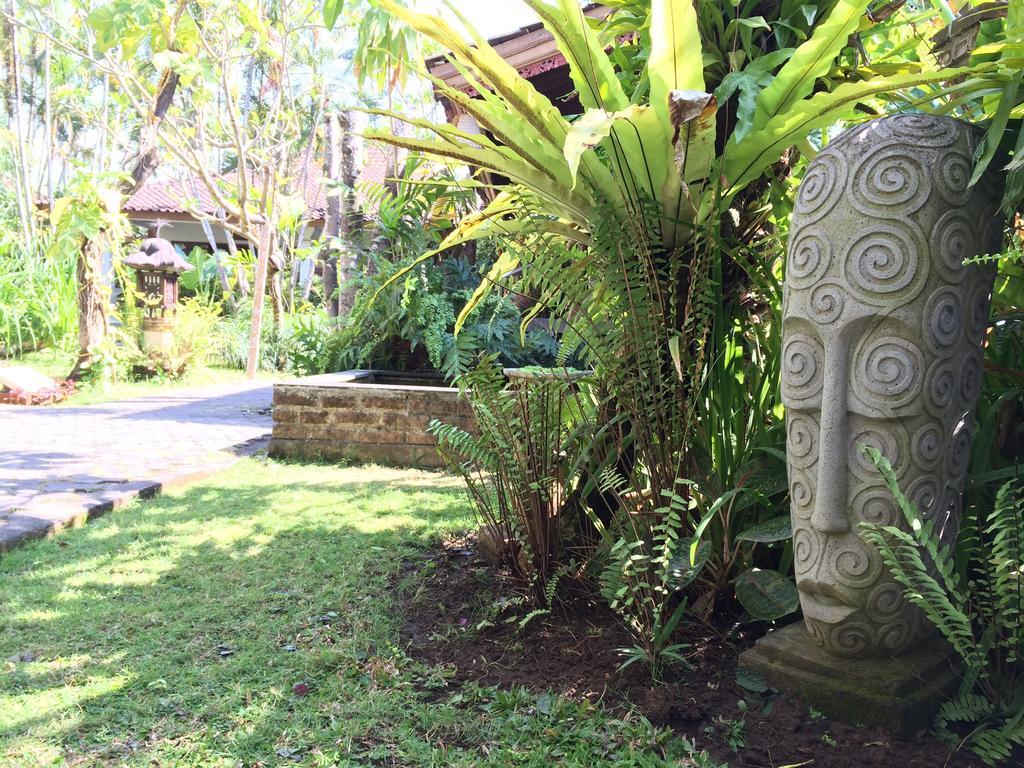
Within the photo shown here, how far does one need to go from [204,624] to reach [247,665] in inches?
17.3

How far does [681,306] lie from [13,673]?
7.64 ft

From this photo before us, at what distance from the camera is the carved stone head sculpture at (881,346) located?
5.51 ft

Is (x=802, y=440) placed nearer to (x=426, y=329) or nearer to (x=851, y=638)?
(x=851, y=638)

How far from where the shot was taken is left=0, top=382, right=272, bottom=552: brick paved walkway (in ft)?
13.6

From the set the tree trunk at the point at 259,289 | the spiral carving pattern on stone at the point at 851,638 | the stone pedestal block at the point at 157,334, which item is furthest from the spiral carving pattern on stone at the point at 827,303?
the stone pedestal block at the point at 157,334

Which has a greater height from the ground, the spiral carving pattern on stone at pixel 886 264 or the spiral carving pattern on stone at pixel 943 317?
the spiral carving pattern on stone at pixel 886 264

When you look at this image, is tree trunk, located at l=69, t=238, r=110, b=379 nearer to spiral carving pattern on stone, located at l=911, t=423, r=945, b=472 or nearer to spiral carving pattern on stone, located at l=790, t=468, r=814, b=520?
spiral carving pattern on stone, located at l=790, t=468, r=814, b=520

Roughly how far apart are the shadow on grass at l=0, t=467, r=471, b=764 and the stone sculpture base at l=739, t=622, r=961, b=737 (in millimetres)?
1046

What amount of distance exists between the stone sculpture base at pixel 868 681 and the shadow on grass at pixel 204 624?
105 centimetres

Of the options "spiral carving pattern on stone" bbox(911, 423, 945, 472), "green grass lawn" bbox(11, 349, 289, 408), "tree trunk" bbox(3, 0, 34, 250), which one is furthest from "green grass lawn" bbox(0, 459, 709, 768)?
"tree trunk" bbox(3, 0, 34, 250)

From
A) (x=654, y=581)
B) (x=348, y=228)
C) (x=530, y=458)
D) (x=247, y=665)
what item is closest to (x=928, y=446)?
(x=654, y=581)

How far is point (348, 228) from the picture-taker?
9062mm

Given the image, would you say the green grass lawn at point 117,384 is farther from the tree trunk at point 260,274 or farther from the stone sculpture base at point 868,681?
the stone sculpture base at point 868,681

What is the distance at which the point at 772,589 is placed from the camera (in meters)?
2.05
